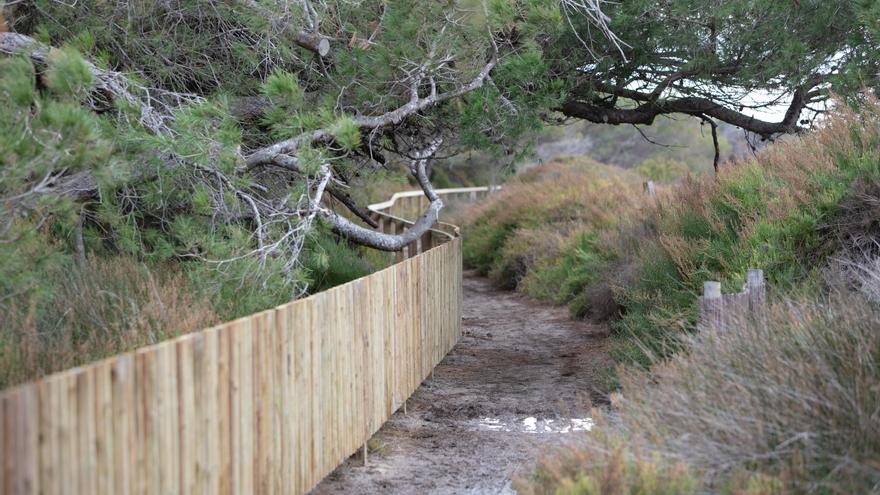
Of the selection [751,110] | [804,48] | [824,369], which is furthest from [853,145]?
[824,369]

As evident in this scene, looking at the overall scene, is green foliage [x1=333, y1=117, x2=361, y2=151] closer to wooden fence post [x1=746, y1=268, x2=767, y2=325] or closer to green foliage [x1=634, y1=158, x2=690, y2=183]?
wooden fence post [x1=746, y1=268, x2=767, y2=325]

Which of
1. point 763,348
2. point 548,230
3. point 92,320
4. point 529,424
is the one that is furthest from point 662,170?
point 92,320

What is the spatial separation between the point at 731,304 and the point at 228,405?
3.70m

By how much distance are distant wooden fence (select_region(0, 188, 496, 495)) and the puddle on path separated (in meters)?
0.79

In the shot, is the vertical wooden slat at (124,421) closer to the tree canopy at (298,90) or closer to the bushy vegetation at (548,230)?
the tree canopy at (298,90)

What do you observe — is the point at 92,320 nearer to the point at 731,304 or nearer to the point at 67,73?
the point at 67,73

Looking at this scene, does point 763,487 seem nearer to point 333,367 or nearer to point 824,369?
point 824,369

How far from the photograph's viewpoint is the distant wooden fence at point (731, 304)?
6.52 metres

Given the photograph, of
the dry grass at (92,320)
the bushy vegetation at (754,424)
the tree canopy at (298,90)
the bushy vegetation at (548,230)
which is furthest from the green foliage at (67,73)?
the bushy vegetation at (548,230)

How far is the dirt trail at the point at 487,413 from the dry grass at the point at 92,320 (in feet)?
5.07

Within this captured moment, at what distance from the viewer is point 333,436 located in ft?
21.4

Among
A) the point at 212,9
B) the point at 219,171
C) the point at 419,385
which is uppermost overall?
the point at 212,9

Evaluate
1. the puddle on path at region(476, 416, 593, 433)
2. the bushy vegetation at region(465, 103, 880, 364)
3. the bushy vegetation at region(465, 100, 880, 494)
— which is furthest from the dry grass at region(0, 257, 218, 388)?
the bushy vegetation at region(465, 103, 880, 364)

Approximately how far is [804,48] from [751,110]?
2149mm
